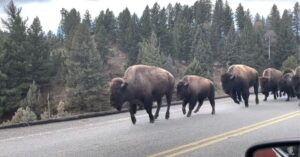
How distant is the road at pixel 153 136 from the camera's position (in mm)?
9344

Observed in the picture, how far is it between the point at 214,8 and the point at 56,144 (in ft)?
472

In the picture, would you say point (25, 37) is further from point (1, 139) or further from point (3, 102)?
point (1, 139)

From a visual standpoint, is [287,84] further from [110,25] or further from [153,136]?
[110,25]

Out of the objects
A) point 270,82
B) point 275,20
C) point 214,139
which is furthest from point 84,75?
point 275,20

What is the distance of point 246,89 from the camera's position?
72.1 ft

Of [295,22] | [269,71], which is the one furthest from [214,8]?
[269,71]

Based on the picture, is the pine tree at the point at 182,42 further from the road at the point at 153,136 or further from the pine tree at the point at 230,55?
the road at the point at 153,136

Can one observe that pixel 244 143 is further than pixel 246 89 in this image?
No

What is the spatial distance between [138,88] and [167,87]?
2.26m

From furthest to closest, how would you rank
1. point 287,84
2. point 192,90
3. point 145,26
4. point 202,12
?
point 202,12
point 145,26
point 287,84
point 192,90

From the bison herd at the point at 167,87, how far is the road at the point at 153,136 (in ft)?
2.05

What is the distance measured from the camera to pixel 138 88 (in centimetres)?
1497

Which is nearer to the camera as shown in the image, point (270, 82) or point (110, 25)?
point (270, 82)

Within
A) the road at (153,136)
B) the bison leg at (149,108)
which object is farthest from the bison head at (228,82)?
the bison leg at (149,108)
